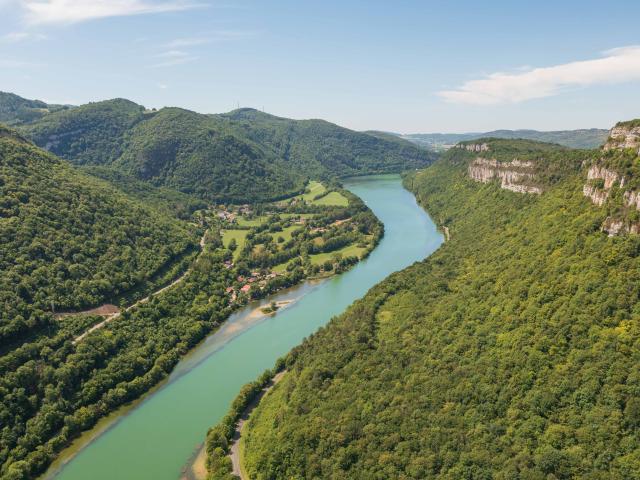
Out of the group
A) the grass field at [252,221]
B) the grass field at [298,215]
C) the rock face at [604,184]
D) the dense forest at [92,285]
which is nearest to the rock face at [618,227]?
the rock face at [604,184]

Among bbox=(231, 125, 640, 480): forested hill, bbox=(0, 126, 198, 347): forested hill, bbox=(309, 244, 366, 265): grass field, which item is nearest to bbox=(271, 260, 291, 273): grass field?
bbox=(309, 244, 366, 265): grass field

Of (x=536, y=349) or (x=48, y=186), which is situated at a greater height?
(x=48, y=186)

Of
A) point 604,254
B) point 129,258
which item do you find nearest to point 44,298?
point 129,258

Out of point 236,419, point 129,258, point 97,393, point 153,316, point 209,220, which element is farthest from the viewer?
point 209,220

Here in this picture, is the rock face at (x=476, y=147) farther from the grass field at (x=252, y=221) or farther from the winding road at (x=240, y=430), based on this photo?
the winding road at (x=240, y=430)

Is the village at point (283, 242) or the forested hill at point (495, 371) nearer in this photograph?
the forested hill at point (495, 371)

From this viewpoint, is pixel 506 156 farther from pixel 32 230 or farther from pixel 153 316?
pixel 32 230
